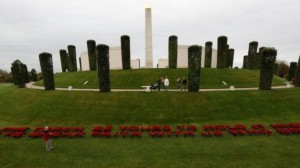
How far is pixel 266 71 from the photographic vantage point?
3581cm

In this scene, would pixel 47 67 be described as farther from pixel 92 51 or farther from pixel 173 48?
pixel 173 48

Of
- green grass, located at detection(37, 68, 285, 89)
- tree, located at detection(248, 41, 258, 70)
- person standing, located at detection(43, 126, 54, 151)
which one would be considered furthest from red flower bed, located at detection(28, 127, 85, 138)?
tree, located at detection(248, 41, 258, 70)

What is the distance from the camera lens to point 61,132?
83.8 feet

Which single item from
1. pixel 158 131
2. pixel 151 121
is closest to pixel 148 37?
pixel 151 121

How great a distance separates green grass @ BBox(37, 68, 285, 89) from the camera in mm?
47688

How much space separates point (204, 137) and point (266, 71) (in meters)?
17.9

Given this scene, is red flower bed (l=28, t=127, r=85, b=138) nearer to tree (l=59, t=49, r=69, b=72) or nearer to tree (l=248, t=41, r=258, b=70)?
tree (l=59, t=49, r=69, b=72)

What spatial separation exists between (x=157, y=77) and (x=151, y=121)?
75.4 feet

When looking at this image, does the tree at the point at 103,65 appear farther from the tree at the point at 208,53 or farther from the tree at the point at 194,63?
the tree at the point at 208,53

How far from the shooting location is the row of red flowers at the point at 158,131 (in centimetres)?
2445

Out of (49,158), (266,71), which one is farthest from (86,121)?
(266,71)

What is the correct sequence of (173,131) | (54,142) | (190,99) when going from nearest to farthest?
(54,142)
(173,131)
(190,99)

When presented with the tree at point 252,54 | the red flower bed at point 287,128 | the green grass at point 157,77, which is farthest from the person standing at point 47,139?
the tree at point 252,54

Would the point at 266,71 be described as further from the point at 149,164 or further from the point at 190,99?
the point at 149,164
